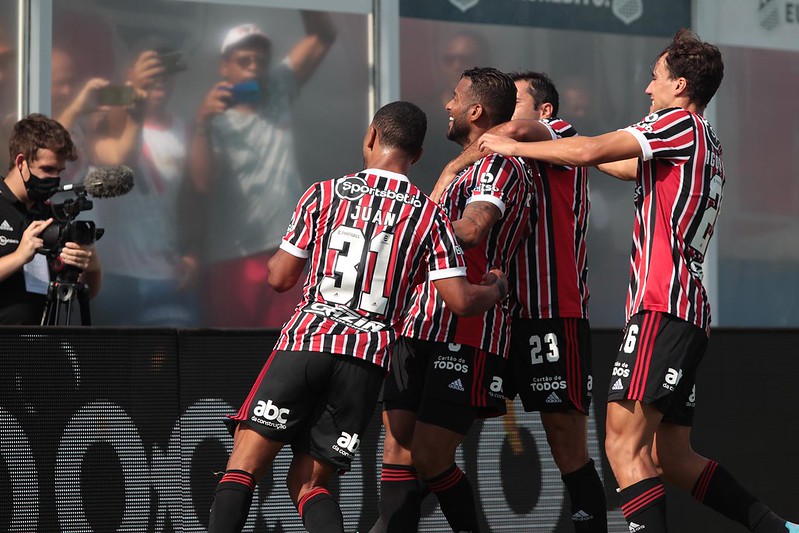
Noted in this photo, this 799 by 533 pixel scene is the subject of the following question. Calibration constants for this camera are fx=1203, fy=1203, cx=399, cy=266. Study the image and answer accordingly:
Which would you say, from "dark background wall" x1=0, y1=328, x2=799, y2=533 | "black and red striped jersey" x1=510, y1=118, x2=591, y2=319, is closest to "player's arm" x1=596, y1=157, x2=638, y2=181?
"black and red striped jersey" x1=510, y1=118, x2=591, y2=319

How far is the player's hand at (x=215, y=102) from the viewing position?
802 centimetres

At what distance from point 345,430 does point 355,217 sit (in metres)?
0.82

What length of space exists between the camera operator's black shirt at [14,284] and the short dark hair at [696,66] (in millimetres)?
3458

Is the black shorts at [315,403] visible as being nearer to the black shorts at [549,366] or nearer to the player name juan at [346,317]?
the player name juan at [346,317]

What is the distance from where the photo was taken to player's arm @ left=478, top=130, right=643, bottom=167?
4762 mm

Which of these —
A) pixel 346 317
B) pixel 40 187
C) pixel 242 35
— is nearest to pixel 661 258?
pixel 346 317

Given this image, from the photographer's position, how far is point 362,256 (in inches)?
182

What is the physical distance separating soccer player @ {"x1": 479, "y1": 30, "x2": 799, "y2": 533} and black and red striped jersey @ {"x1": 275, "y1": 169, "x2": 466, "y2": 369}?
1.71 feet

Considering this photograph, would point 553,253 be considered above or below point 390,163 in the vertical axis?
below

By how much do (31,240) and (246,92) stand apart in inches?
99.0

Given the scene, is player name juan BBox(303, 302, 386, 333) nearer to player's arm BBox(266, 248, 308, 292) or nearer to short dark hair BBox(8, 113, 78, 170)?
player's arm BBox(266, 248, 308, 292)

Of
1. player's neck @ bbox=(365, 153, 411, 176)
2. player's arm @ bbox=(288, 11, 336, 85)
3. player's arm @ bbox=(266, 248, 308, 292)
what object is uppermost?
player's arm @ bbox=(288, 11, 336, 85)

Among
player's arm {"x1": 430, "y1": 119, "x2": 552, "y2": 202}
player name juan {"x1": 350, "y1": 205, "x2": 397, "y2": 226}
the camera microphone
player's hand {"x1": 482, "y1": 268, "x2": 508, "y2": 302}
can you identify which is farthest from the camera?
the camera microphone

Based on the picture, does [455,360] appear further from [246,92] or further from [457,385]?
[246,92]
